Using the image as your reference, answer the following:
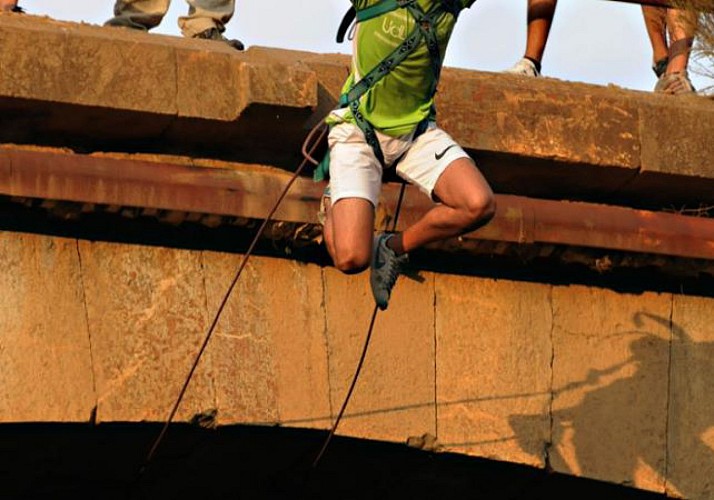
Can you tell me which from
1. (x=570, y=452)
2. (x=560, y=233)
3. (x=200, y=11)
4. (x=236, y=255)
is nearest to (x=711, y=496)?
(x=570, y=452)

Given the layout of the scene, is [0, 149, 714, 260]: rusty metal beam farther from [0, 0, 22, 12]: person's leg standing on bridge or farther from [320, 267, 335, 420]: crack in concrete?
[0, 0, 22, 12]: person's leg standing on bridge

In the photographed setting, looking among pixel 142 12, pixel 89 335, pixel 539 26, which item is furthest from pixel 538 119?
pixel 89 335

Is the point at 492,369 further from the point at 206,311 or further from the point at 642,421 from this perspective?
the point at 206,311

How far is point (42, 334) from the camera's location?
1045cm

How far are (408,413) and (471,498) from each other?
1.12 m

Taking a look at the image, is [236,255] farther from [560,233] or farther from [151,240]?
[560,233]

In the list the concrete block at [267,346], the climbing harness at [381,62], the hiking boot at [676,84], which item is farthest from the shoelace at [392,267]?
the hiking boot at [676,84]

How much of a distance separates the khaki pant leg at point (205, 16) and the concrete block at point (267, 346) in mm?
1272

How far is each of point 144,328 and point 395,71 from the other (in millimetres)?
1753

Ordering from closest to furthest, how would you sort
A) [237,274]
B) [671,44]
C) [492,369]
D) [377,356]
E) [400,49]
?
[400,49] → [237,274] → [377,356] → [492,369] → [671,44]

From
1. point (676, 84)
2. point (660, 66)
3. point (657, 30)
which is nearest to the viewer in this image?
point (676, 84)

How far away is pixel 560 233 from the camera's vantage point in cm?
1113

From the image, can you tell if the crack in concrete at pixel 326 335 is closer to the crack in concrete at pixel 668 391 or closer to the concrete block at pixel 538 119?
the concrete block at pixel 538 119

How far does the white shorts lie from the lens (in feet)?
31.8
